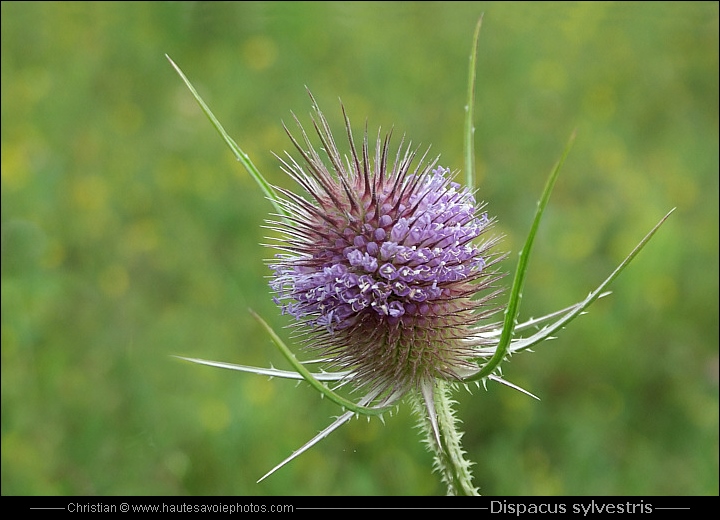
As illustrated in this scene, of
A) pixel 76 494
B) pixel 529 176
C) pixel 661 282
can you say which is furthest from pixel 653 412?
pixel 76 494

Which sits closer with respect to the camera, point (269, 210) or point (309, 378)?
point (309, 378)

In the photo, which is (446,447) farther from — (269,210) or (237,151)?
Answer: (269,210)

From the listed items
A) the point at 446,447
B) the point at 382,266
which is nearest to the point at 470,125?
the point at 382,266

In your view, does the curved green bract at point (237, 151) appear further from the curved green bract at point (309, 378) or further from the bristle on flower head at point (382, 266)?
the curved green bract at point (309, 378)

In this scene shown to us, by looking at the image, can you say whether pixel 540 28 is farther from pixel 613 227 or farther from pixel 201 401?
pixel 201 401

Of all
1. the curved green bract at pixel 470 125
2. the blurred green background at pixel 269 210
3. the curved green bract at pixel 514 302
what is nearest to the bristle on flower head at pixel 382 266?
the curved green bract at pixel 470 125

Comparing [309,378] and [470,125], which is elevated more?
[470,125]
